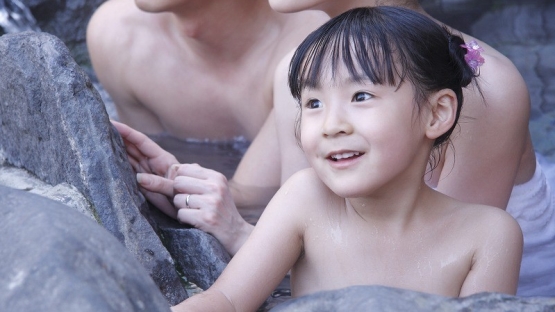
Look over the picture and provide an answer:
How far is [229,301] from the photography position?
6.95 feet

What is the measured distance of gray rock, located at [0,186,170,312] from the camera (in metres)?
1.37

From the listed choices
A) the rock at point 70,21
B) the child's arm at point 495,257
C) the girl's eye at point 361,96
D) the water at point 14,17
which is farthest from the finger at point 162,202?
the rock at point 70,21

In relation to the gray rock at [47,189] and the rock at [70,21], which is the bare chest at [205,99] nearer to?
the gray rock at [47,189]

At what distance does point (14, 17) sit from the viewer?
5258 mm

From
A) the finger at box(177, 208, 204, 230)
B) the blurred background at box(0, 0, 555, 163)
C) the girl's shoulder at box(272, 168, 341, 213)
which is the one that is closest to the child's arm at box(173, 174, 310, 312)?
the girl's shoulder at box(272, 168, 341, 213)

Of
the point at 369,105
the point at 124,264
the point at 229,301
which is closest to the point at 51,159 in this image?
the point at 229,301

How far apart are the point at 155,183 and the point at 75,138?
0.40 m

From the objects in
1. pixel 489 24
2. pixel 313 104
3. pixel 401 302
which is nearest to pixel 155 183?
pixel 313 104

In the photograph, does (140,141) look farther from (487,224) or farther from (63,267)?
(63,267)

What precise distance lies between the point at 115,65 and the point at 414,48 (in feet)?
6.87

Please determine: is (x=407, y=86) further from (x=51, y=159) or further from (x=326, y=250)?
(x=51, y=159)

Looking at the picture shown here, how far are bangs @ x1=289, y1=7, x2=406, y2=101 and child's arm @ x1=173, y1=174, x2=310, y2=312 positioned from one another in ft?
0.94

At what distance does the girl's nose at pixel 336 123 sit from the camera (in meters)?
2.04

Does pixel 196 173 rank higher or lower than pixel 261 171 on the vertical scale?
higher
